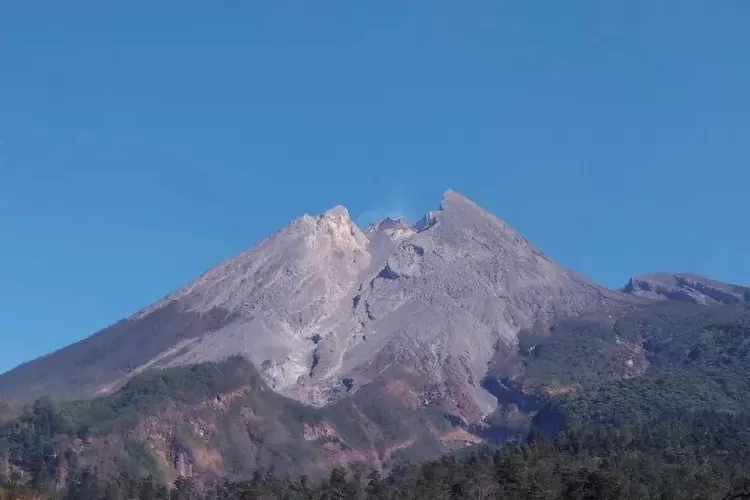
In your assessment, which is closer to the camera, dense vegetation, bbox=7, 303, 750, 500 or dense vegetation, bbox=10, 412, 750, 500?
dense vegetation, bbox=10, 412, 750, 500

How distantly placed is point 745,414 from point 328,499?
86.8 metres

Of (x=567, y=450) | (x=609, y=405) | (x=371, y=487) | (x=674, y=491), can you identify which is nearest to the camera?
(x=674, y=491)

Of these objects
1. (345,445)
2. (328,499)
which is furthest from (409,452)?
(328,499)

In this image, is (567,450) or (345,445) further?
(345,445)

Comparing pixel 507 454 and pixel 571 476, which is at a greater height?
pixel 507 454

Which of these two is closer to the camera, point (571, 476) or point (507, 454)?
point (571, 476)

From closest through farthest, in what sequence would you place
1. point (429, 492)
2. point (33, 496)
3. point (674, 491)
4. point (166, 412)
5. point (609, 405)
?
1. point (33, 496)
2. point (674, 491)
3. point (429, 492)
4. point (166, 412)
5. point (609, 405)

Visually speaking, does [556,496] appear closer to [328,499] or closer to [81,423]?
[328,499]

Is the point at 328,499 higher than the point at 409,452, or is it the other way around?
the point at 409,452

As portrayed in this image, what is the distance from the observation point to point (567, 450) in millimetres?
126188

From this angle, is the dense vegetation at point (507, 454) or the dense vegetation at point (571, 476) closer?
the dense vegetation at point (571, 476)

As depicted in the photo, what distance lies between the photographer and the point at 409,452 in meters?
193

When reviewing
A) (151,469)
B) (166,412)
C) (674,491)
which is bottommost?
(674,491)

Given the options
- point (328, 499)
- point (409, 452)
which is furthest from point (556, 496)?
point (409, 452)
